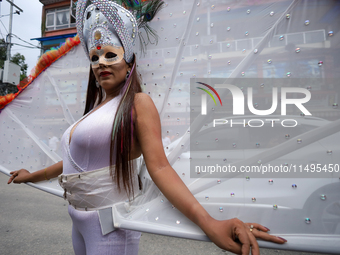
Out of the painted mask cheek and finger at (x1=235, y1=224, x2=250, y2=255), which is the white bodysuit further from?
finger at (x1=235, y1=224, x2=250, y2=255)

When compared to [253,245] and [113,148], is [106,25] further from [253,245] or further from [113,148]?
[253,245]

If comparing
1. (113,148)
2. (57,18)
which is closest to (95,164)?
(113,148)

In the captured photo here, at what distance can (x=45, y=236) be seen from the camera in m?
2.98

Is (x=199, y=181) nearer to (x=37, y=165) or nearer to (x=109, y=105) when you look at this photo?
(x=109, y=105)

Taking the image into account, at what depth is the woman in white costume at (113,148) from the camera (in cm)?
81

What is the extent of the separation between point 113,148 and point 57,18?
79.5ft

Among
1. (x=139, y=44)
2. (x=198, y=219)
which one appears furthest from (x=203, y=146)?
(x=139, y=44)

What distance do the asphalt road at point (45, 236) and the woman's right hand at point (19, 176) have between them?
1534mm

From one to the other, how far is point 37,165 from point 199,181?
1.41 meters

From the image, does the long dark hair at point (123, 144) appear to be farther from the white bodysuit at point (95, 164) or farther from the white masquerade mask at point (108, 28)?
the white masquerade mask at point (108, 28)

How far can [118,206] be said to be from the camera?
91 cm

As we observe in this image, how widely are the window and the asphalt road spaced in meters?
19.9

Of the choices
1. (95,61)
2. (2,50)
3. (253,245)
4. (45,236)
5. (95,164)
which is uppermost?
(2,50)

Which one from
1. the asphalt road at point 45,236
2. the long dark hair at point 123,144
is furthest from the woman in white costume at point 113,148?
the asphalt road at point 45,236
